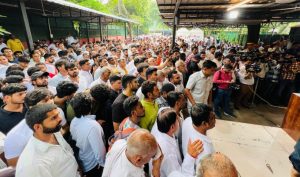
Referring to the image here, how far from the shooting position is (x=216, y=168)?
47.0 inches

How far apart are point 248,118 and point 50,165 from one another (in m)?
5.64

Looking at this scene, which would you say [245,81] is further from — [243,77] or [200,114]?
[200,114]

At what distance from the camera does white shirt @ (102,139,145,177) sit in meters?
1.49

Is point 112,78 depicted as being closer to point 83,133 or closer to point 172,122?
point 83,133

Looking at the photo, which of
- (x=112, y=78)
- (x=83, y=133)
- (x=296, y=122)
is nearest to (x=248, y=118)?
(x=296, y=122)

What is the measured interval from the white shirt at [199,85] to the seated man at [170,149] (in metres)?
2.08

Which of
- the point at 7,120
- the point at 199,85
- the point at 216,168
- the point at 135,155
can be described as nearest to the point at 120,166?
the point at 135,155

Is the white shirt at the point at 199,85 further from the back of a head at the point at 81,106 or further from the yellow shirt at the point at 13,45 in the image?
the yellow shirt at the point at 13,45

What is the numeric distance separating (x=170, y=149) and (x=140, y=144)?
24.2 inches

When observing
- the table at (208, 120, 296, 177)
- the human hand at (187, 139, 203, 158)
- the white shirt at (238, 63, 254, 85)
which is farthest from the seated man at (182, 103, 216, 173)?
the white shirt at (238, 63, 254, 85)

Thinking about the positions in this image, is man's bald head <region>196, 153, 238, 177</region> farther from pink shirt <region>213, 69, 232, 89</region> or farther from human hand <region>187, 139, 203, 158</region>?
pink shirt <region>213, 69, 232, 89</region>

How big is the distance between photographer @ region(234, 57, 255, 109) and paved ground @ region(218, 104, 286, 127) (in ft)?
1.05

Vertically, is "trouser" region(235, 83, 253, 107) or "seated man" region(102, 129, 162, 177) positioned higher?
"seated man" region(102, 129, 162, 177)

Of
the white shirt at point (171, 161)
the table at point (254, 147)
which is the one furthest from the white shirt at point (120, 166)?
the table at point (254, 147)
